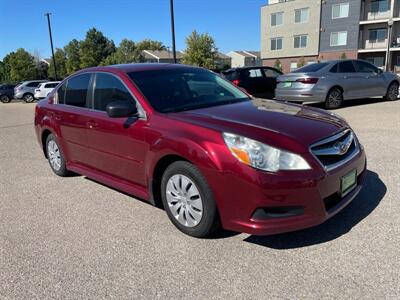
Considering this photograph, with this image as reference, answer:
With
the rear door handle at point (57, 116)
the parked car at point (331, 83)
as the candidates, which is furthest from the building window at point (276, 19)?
the rear door handle at point (57, 116)

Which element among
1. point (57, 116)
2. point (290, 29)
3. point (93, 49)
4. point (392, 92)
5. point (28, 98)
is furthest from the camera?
point (93, 49)

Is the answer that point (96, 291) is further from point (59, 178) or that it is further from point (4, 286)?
point (59, 178)

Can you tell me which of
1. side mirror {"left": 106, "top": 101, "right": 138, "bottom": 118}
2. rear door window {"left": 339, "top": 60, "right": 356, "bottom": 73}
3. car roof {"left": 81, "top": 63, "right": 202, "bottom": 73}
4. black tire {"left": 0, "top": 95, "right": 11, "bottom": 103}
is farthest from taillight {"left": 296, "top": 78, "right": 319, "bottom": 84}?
black tire {"left": 0, "top": 95, "right": 11, "bottom": 103}

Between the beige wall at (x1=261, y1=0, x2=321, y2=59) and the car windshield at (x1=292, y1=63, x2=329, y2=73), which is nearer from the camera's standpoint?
the car windshield at (x1=292, y1=63, x2=329, y2=73)

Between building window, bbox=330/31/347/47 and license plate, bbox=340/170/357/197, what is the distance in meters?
45.9

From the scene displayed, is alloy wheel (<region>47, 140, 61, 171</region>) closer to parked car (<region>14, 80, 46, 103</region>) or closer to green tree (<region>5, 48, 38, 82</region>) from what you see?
parked car (<region>14, 80, 46, 103</region>)

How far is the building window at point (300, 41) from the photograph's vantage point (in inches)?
1896

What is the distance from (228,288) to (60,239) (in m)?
1.85

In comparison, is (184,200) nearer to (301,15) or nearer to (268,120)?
(268,120)

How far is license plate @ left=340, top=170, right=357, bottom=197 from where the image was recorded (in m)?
3.40

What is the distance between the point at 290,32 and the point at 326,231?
162 feet

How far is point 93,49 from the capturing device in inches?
2783

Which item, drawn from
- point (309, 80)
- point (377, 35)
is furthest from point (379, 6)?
point (309, 80)

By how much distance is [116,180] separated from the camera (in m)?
4.48
